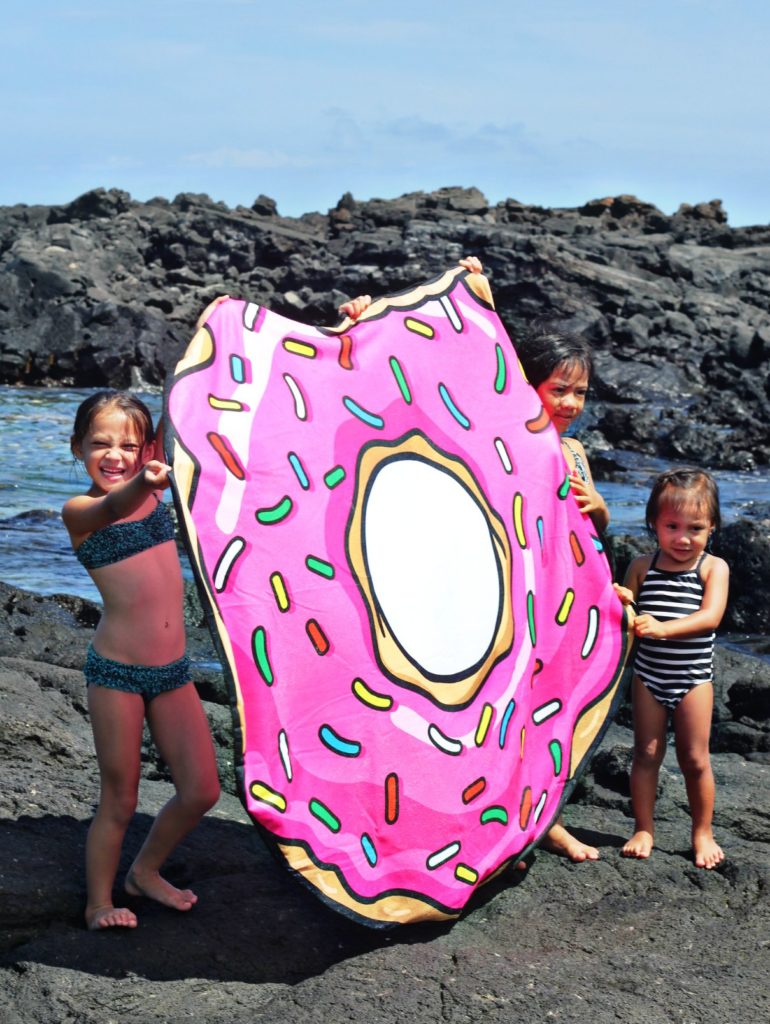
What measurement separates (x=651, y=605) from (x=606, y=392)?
25176 millimetres

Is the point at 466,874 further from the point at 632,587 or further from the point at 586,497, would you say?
the point at 586,497

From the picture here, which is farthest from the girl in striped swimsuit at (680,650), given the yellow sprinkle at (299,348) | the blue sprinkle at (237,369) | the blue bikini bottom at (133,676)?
the blue bikini bottom at (133,676)

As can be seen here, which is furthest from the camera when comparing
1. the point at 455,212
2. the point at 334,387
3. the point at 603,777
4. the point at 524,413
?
the point at 455,212

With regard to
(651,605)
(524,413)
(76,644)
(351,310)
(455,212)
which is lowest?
(76,644)

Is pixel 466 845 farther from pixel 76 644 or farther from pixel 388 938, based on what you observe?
pixel 76 644

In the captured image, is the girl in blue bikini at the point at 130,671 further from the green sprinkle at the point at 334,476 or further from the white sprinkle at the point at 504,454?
the white sprinkle at the point at 504,454

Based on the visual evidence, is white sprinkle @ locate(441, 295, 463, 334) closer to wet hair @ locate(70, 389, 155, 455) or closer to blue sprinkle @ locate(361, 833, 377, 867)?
wet hair @ locate(70, 389, 155, 455)

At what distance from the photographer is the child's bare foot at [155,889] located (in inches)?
141

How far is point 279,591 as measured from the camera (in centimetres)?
332

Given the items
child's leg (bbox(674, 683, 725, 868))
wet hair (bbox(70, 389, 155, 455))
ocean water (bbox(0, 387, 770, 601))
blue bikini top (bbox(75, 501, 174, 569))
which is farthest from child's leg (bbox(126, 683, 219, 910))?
ocean water (bbox(0, 387, 770, 601))

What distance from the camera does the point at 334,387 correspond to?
376 cm

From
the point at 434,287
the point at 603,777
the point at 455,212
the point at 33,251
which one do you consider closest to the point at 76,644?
the point at 603,777

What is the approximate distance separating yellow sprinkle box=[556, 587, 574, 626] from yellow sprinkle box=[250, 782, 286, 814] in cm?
128

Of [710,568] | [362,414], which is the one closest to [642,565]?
[710,568]
